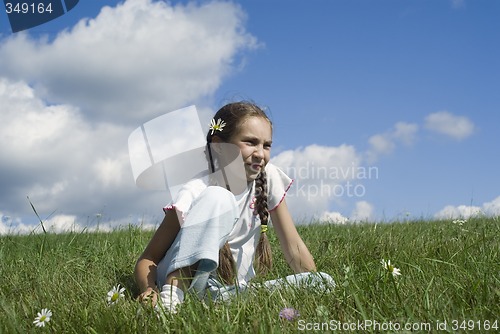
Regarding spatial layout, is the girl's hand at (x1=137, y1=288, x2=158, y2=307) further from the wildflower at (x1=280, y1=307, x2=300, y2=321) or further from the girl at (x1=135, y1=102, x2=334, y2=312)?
the wildflower at (x1=280, y1=307, x2=300, y2=321)

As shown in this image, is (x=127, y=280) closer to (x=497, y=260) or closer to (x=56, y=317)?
(x=56, y=317)

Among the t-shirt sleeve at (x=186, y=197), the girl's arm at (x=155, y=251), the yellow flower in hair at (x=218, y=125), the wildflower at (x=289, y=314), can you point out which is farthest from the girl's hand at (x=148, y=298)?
the yellow flower in hair at (x=218, y=125)

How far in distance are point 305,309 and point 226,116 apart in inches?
67.3

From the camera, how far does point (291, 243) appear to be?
13.1 ft

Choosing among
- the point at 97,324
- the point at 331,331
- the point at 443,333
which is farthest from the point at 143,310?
the point at 443,333

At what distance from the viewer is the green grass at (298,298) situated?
2.33m

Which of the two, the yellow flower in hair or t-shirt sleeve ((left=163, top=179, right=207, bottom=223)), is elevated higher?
the yellow flower in hair

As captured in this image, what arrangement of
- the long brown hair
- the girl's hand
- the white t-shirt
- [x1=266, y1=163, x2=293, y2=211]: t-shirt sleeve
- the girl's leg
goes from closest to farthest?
the girl's hand < the girl's leg < the long brown hair < the white t-shirt < [x1=266, y1=163, x2=293, y2=211]: t-shirt sleeve

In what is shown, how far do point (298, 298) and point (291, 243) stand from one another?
1.31 m

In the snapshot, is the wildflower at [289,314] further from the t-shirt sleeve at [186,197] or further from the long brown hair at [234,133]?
the long brown hair at [234,133]

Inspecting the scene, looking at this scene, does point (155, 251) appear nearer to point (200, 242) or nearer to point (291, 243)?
point (200, 242)

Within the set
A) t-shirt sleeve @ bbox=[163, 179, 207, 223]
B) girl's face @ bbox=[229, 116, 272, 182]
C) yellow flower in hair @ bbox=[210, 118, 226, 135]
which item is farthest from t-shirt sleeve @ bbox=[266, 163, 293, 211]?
t-shirt sleeve @ bbox=[163, 179, 207, 223]

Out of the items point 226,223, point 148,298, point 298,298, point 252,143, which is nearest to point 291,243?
point 252,143

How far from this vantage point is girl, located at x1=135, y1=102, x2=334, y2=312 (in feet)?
10.2
